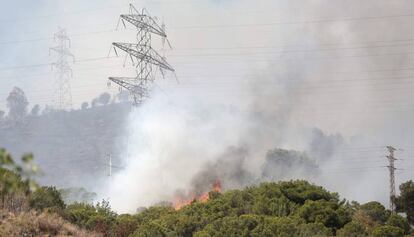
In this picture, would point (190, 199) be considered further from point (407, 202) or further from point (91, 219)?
point (91, 219)

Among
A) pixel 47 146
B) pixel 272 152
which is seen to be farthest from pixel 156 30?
pixel 47 146

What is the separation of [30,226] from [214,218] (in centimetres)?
1567

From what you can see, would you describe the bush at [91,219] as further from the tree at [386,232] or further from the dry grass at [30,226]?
the tree at [386,232]

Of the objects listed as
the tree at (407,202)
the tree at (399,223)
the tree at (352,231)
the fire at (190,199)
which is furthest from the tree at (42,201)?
the tree at (407,202)

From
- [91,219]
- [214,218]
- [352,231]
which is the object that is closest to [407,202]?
[352,231]

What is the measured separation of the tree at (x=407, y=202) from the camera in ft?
238

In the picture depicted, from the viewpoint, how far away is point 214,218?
36.7m

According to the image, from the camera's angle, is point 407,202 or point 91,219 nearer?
point 91,219

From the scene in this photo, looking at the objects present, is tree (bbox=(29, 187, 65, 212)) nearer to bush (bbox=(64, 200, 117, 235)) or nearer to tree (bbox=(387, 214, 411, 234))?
bush (bbox=(64, 200, 117, 235))

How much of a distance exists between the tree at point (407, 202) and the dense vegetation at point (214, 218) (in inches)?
989

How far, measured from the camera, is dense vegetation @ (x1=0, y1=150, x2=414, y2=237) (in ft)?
82.9

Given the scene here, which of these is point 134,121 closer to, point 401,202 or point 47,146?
point 401,202

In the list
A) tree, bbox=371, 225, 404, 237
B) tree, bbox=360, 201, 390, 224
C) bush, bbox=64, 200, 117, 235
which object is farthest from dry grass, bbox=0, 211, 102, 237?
tree, bbox=360, 201, 390, 224

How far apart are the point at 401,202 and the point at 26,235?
6103cm
